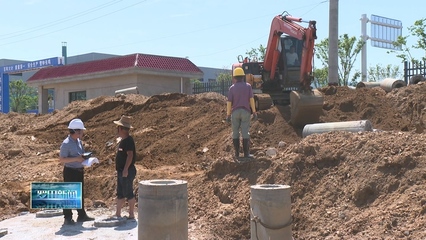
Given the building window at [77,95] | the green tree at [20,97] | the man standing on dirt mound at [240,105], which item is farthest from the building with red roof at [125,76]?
the green tree at [20,97]

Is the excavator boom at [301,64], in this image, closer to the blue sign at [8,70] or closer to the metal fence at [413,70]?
the metal fence at [413,70]

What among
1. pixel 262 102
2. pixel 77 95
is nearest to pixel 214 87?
pixel 77 95

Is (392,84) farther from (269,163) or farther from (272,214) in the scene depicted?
(272,214)

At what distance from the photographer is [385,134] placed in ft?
30.9

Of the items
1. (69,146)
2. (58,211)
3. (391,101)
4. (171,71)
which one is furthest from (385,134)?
(171,71)

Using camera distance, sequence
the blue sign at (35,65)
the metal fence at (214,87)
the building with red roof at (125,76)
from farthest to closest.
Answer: the blue sign at (35,65), the metal fence at (214,87), the building with red roof at (125,76)

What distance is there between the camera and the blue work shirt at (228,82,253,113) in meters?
10.1

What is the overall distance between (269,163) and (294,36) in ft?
23.8

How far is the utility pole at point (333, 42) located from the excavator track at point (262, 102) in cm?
677

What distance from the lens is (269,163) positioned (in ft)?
31.3

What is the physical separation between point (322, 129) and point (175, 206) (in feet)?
20.1

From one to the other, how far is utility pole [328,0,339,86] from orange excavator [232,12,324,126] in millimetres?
5006

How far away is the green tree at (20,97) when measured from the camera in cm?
6489

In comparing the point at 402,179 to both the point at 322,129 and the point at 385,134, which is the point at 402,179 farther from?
the point at 322,129
